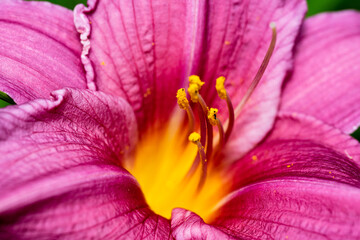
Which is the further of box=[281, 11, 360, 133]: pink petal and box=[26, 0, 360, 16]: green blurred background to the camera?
box=[26, 0, 360, 16]: green blurred background

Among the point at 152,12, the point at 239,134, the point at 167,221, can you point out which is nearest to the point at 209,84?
the point at 239,134

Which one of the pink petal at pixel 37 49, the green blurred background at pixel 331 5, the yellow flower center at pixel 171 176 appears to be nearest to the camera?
the pink petal at pixel 37 49

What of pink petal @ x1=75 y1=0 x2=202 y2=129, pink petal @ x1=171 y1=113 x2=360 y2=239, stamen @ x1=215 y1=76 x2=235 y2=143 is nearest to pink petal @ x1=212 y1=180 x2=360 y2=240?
pink petal @ x1=171 y1=113 x2=360 y2=239

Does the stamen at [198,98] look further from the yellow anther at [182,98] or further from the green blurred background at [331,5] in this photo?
the green blurred background at [331,5]

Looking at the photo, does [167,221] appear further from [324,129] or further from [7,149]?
[324,129]

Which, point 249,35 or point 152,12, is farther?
point 249,35

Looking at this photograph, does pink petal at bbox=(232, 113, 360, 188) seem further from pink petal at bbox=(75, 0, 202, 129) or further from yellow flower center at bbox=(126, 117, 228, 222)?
pink petal at bbox=(75, 0, 202, 129)

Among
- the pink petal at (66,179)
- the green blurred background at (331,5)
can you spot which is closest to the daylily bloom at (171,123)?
the pink petal at (66,179)
